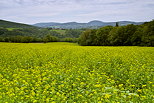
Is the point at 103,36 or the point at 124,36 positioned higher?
the point at 124,36

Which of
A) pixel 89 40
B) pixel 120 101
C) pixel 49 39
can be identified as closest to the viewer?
pixel 120 101

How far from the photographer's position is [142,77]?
871 centimetres

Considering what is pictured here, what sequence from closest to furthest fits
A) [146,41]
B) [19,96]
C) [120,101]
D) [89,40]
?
[120,101] < [19,96] < [146,41] < [89,40]

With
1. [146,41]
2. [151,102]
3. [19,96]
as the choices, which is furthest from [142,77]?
[146,41]

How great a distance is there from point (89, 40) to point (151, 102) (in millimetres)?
66568

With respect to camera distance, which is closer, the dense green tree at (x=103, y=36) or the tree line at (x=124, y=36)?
the tree line at (x=124, y=36)

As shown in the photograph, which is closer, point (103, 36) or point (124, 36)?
point (124, 36)

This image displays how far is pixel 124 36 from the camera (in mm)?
56250

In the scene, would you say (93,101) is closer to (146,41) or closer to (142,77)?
(142,77)

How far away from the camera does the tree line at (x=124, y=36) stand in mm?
49469

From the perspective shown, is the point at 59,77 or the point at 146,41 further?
the point at 146,41

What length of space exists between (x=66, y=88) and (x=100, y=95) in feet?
5.38

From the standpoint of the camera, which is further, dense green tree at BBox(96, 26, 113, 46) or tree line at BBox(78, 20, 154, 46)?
dense green tree at BBox(96, 26, 113, 46)

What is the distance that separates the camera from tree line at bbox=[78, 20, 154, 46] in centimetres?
4947
